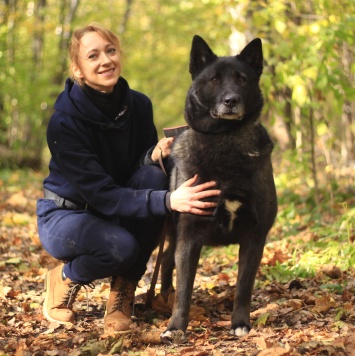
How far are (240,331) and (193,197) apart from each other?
2.54 ft

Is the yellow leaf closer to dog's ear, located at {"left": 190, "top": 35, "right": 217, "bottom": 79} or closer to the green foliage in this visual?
dog's ear, located at {"left": 190, "top": 35, "right": 217, "bottom": 79}

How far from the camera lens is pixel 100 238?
2998 millimetres

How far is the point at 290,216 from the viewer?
5.48 meters

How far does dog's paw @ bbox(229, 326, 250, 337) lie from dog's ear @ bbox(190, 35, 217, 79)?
1.47m

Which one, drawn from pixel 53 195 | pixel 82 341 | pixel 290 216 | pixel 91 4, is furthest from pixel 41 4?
pixel 82 341

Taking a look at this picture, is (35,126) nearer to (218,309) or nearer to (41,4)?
(41,4)

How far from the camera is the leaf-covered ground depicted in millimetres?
2586

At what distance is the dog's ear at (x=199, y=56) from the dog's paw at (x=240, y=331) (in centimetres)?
147

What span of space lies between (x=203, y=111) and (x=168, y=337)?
4.16ft

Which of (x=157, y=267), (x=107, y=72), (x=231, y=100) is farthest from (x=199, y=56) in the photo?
(x=157, y=267)

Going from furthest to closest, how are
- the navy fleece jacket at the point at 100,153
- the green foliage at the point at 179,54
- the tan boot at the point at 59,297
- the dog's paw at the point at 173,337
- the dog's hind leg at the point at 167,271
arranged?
the green foliage at the point at 179,54 < the dog's hind leg at the point at 167,271 < the tan boot at the point at 59,297 < the navy fleece jacket at the point at 100,153 < the dog's paw at the point at 173,337

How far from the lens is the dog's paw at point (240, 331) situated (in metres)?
2.80

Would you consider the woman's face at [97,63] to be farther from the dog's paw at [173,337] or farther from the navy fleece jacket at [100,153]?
the dog's paw at [173,337]

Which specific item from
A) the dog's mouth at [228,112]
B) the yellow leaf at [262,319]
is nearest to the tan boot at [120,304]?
the yellow leaf at [262,319]
